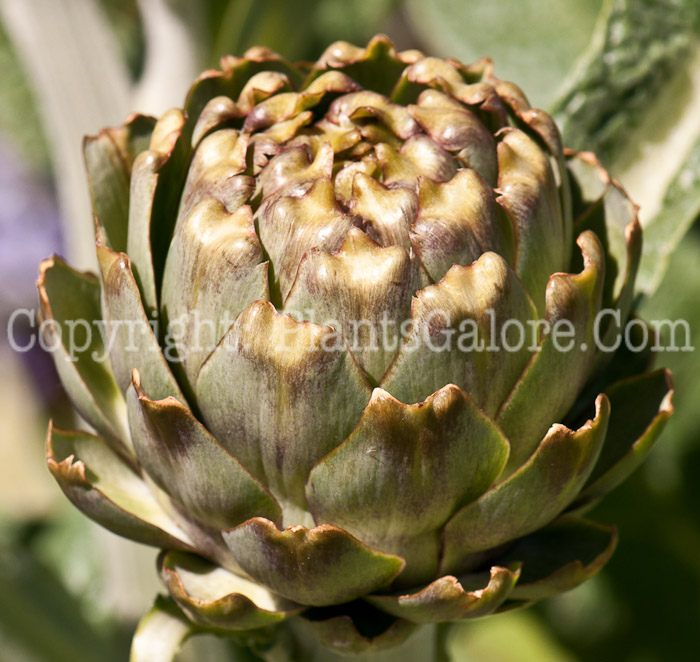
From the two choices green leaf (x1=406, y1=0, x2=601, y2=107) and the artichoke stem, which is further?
green leaf (x1=406, y1=0, x2=601, y2=107)

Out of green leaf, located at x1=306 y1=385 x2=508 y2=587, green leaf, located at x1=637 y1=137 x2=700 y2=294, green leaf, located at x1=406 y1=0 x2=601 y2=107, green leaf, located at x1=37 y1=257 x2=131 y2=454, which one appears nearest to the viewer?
green leaf, located at x1=306 y1=385 x2=508 y2=587

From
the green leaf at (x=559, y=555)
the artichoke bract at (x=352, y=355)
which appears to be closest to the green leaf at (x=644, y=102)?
the artichoke bract at (x=352, y=355)

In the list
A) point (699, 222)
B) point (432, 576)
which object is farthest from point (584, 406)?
point (699, 222)

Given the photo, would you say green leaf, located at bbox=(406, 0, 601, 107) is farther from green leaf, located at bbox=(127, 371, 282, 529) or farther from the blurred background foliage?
green leaf, located at bbox=(127, 371, 282, 529)

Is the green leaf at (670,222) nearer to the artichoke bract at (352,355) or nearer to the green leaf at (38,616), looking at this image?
the artichoke bract at (352,355)

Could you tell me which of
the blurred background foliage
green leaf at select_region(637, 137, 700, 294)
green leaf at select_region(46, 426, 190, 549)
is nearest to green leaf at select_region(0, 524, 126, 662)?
the blurred background foliage

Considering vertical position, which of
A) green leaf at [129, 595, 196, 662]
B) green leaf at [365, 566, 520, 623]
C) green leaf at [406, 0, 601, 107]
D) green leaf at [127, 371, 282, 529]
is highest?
green leaf at [406, 0, 601, 107]
